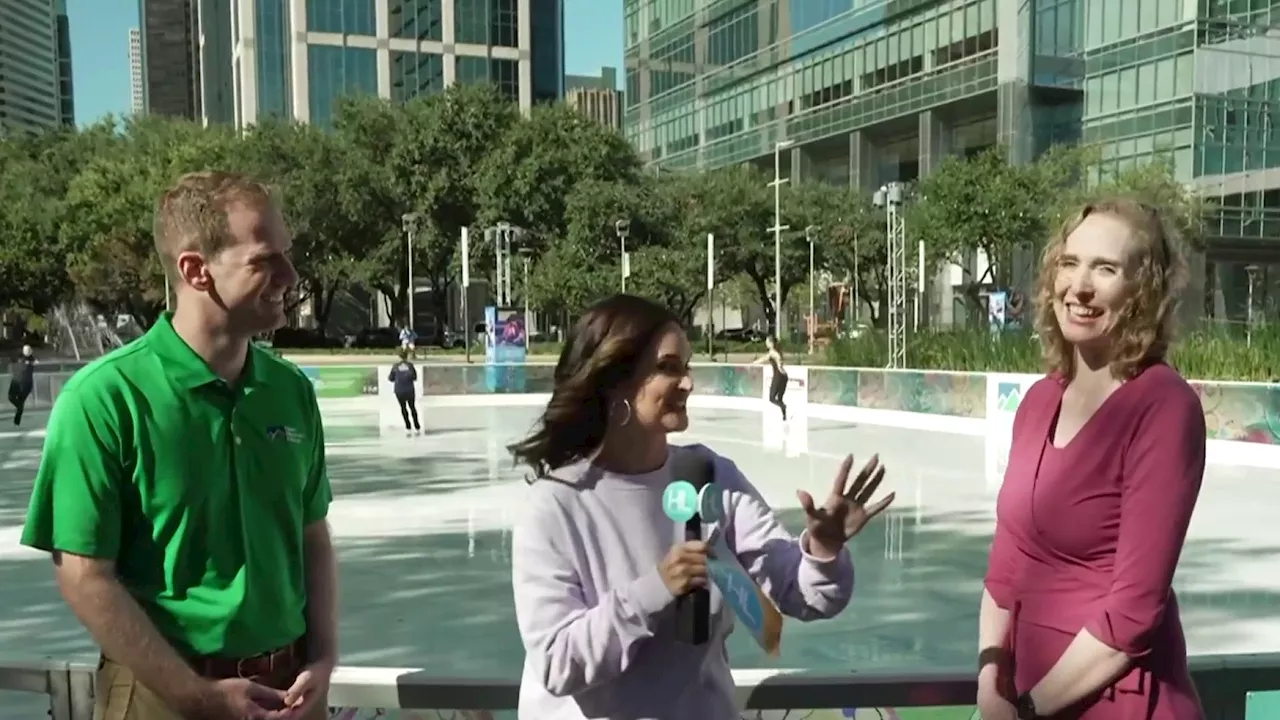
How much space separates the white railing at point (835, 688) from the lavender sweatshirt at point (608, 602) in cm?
31

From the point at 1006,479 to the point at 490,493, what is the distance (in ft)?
28.7

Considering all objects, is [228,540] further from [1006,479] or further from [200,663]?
[1006,479]

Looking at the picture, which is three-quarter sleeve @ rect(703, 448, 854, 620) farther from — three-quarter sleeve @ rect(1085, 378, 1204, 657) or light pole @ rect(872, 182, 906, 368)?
light pole @ rect(872, 182, 906, 368)

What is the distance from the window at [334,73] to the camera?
61.2 m

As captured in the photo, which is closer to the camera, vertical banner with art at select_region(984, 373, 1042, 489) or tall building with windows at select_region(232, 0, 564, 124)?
vertical banner with art at select_region(984, 373, 1042, 489)

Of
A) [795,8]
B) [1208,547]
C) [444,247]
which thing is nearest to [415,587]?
[1208,547]

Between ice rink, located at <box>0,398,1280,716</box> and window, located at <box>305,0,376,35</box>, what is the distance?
53258 mm

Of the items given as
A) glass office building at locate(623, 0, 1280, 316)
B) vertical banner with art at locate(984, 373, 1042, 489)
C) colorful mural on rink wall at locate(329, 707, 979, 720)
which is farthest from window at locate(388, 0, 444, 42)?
colorful mural on rink wall at locate(329, 707, 979, 720)

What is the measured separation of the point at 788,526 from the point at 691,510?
22.2 feet

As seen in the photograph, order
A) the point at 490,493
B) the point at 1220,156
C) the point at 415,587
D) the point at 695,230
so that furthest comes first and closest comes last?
the point at 695,230 < the point at 1220,156 < the point at 490,493 < the point at 415,587

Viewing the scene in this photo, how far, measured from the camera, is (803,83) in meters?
51.8

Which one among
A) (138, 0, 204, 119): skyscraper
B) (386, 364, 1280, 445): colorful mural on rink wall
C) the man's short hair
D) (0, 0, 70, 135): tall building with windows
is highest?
(138, 0, 204, 119): skyscraper

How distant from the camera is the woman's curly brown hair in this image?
65.7 inches

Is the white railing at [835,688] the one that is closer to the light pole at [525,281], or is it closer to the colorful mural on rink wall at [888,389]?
the colorful mural on rink wall at [888,389]
